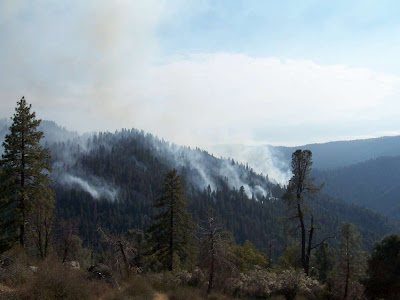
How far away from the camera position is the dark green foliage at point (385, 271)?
19.5 metres

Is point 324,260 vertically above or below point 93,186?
above

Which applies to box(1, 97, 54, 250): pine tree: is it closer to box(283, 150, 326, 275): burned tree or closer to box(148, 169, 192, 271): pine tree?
box(148, 169, 192, 271): pine tree

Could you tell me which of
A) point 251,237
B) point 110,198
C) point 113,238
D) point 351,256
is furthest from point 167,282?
point 110,198

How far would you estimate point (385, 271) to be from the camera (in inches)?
786

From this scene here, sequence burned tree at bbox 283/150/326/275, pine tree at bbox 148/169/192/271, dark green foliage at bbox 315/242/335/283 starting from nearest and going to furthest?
burned tree at bbox 283/150/326/275 < pine tree at bbox 148/169/192/271 < dark green foliage at bbox 315/242/335/283

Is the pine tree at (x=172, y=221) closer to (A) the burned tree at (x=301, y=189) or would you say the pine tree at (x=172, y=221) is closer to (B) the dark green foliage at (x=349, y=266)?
(A) the burned tree at (x=301, y=189)

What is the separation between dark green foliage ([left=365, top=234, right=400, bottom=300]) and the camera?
64.0 ft

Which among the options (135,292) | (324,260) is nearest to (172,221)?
(135,292)

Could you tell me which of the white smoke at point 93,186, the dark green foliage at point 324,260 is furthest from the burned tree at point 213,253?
the white smoke at point 93,186

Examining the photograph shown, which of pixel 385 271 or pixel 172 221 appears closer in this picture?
pixel 385 271

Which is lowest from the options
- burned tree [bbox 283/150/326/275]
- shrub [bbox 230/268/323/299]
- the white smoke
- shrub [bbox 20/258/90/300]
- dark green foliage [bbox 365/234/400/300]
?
the white smoke

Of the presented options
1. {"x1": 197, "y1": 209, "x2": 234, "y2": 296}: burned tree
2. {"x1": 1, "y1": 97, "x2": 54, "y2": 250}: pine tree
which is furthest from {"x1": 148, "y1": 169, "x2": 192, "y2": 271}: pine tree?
{"x1": 1, "y1": 97, "x2": 54, "y2": 250}: pine tree

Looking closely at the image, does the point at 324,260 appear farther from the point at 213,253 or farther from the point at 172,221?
the point at 213,253

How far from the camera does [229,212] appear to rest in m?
170
